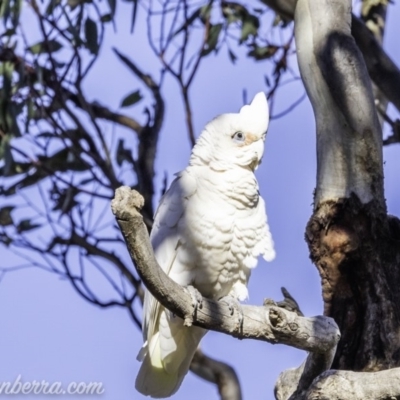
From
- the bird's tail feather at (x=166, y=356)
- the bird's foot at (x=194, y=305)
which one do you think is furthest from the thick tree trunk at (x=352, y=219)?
the bird's foot at (x=194, y=305)

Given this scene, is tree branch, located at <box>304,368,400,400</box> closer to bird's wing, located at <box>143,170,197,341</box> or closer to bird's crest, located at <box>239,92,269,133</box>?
bird's wing, located at <box>143,170,197,341</box>

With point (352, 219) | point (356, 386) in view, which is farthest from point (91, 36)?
point (356, 386)

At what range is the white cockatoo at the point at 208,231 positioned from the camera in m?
2.93

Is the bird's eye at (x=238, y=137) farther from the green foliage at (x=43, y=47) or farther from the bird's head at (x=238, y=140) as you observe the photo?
the green foliage at (x=43, y=47)

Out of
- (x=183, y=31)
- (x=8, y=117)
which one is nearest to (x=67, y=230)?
(x=8, y=117)

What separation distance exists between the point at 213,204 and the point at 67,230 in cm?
177

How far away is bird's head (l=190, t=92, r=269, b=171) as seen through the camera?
→ 302 cm

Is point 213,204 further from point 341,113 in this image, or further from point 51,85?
point 51,85

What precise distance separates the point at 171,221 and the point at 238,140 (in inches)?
14.4

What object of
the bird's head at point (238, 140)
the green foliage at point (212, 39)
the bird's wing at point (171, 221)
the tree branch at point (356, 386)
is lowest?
the tree branch at point (356, 386)

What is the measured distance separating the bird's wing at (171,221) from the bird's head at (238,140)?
0.10m

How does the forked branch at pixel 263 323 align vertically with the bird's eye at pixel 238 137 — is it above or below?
below

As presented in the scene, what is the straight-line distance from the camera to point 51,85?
4.36 metres

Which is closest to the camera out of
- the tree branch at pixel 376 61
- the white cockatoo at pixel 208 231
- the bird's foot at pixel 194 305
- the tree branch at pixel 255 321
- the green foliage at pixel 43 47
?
the tree branch at pixel 255 321
